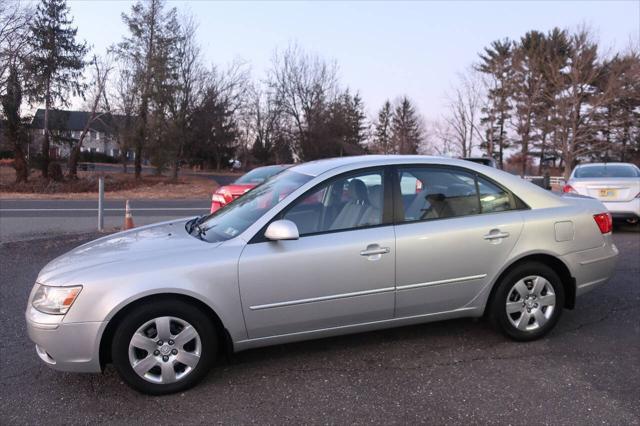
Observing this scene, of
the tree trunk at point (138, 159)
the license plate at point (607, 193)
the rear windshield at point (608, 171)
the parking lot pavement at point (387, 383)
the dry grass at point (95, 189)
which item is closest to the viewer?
the parking lot pavement at point (387, 383)

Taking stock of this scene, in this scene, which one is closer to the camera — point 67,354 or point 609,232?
point 67,354

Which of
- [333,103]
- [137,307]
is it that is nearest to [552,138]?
[333,103]

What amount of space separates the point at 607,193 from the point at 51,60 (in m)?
27.2

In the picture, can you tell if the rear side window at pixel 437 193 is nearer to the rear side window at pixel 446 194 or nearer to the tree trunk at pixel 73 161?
the rear side window at pixel 446 194

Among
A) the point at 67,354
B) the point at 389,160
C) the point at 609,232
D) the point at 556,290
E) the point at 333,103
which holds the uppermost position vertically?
the point at 333,103

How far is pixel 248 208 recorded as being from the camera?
13.0 ft

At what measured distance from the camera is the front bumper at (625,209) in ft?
30.5

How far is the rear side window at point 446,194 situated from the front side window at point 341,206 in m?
0.23

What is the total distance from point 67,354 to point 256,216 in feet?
5.00

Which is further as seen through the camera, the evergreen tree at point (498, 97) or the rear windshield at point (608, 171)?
the evergreen tree at point (498, 97)

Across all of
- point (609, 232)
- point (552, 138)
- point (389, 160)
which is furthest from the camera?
point (552, 138)

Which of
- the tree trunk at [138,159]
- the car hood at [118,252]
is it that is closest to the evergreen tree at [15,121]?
the tree trunk at [138,159]

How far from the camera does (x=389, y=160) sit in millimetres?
3953

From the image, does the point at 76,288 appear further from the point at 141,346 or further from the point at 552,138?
the point at 552,138
